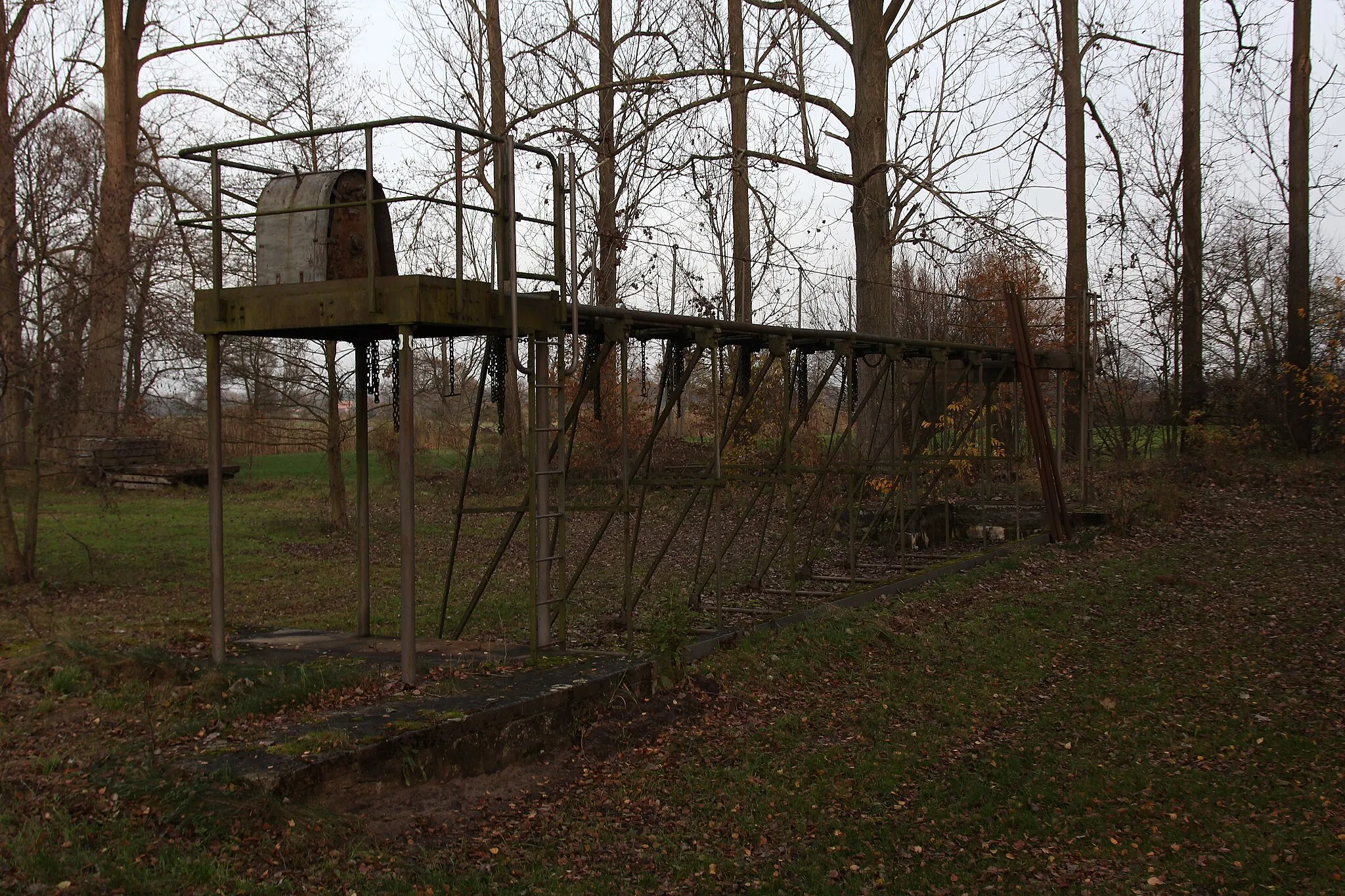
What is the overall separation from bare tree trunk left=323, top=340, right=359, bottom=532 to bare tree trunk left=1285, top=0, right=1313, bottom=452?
18.3 metres

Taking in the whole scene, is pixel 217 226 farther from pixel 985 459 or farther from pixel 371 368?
pixel 985 459

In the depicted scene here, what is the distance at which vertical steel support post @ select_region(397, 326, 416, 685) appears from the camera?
7.71 m

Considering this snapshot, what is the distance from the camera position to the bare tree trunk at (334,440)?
16934mm

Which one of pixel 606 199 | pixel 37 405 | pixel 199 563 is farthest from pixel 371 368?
pixel 606 199

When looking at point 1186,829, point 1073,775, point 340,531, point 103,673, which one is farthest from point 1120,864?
point 340,531

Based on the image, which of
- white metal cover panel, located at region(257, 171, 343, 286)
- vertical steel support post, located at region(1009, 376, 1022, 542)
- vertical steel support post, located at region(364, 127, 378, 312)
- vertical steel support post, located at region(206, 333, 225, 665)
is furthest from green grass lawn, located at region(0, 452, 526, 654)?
vertical steel support post, located at region(1009, 376, 1022, 542)

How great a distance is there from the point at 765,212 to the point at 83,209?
39.9ft

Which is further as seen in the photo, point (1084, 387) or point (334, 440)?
point (1084, 387)

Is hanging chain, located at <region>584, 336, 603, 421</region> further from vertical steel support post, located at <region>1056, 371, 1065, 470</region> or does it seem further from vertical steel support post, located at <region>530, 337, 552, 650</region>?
vertical steel support post, located at <region>1056, 371, 1065, 470</region>

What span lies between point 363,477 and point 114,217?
27.7ft

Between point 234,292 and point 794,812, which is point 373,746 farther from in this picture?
point 234,292

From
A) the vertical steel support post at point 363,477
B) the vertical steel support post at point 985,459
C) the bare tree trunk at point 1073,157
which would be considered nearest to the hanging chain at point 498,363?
the vertical steel support post at point 363,477

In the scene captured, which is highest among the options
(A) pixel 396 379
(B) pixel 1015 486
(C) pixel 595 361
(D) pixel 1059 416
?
(C) pixel 595 361

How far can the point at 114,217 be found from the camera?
15.8 meters
